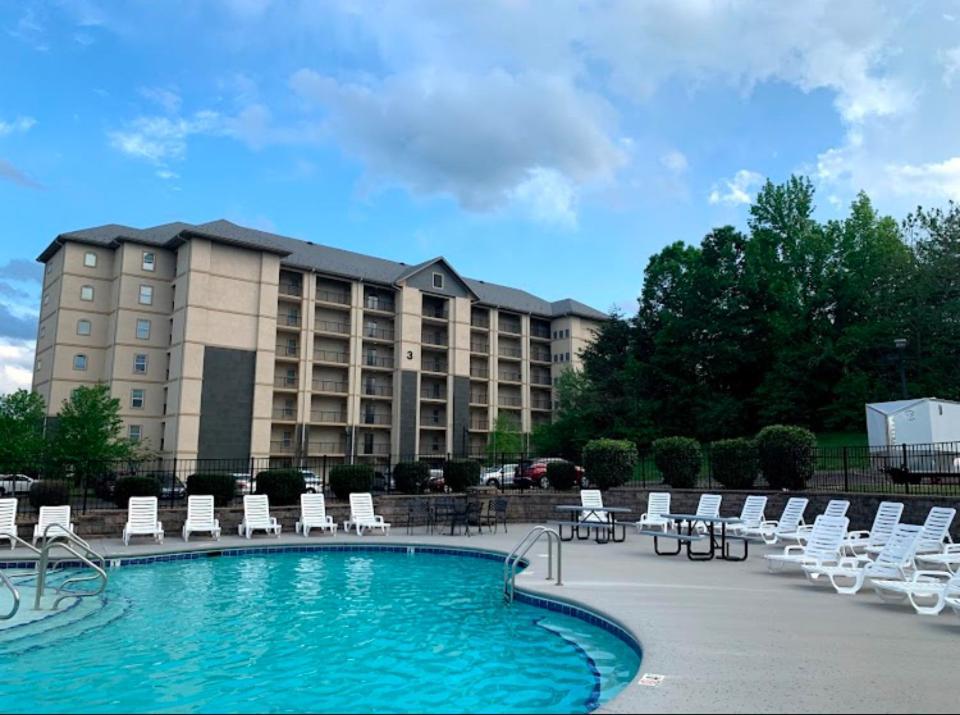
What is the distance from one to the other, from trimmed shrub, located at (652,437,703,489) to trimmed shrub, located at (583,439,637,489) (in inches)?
48.5

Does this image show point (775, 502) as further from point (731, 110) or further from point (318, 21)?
point (318, 21)

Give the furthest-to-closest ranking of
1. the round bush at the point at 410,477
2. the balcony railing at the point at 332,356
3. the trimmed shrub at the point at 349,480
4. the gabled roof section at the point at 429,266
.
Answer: the gabled roof section at the point at 429,266, the balcony railing at the point at 332,356, the round bush at the point at 410,477, the trimmed shrub at the point at 349,480

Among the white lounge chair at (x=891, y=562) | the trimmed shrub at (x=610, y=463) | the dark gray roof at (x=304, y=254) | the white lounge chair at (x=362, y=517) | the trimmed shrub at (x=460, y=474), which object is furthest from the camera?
the dark gray roof at (x=304, y=254)

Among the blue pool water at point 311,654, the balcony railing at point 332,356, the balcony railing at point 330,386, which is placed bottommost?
the blue pool water at point 311,654

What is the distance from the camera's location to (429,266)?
57.8 meters

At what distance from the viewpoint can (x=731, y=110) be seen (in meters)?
19.4

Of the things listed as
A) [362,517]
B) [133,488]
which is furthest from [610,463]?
[133,488]

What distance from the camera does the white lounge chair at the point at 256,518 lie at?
18000mm

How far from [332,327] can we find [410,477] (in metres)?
32.2

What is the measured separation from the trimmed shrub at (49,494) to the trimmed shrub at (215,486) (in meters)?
3.09

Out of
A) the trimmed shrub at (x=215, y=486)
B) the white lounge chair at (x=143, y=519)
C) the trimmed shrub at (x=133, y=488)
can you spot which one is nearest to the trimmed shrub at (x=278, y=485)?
the trimmed shrub at (x=215, y=486)

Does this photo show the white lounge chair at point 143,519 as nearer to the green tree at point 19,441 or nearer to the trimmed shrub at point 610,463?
the trimmed shrub at point 610,463

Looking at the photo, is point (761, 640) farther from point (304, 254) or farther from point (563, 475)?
point (304, 254)

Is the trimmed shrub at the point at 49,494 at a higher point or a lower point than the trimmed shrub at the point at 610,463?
lower
